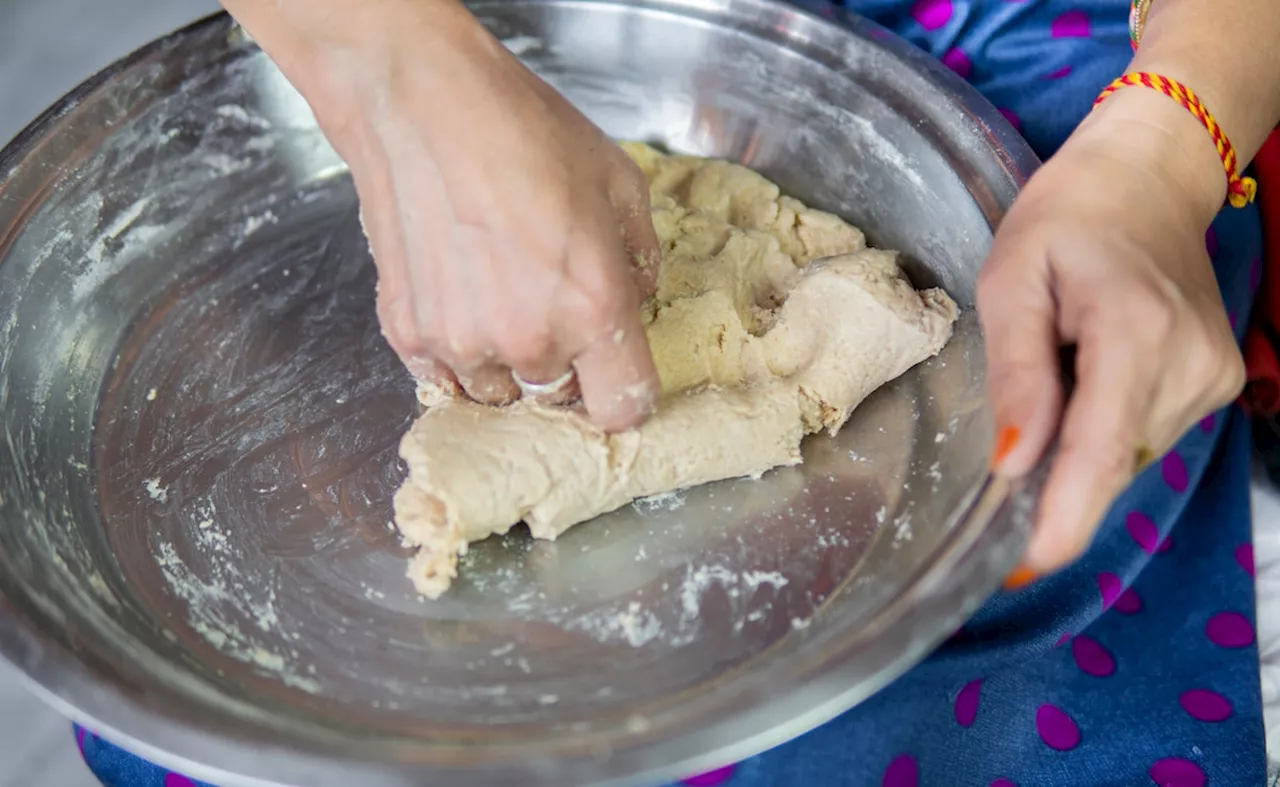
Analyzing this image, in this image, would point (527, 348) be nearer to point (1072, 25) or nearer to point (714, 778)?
point (714, 778)

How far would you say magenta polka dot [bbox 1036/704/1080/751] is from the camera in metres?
1.12

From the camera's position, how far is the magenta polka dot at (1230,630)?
1194 mm

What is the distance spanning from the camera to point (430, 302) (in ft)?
3.09

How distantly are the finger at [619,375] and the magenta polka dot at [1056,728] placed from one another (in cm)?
56

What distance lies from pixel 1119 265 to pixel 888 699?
485 mm

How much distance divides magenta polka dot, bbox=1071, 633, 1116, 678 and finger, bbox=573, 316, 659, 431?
1.95ft

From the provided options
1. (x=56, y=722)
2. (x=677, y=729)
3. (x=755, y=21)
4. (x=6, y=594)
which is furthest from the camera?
(x=56, y=722)

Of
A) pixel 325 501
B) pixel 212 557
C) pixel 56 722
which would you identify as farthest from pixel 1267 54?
pixel 56 722

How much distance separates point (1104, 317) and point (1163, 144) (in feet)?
1.02

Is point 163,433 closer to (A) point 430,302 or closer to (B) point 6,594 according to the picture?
(B) point 6,594

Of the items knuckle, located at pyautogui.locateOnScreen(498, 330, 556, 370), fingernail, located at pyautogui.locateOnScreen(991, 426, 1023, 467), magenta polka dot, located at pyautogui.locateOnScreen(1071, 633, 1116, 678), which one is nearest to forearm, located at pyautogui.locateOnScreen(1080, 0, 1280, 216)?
fingernail, located at pyautogui.locateOnScreen(991, 426, 1023, 467)

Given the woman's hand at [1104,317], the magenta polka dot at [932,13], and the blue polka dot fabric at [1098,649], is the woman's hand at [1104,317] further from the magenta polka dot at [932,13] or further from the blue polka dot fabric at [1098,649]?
the magenta polka dot at [932,13]

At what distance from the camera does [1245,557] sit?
4.08ft

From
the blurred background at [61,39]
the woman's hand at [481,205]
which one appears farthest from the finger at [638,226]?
the blurred background at [61,39]
